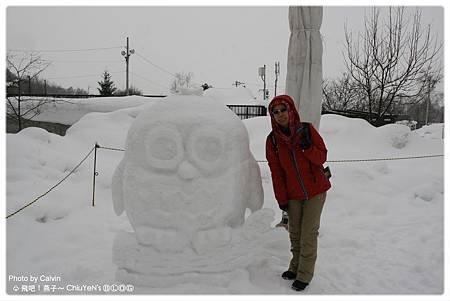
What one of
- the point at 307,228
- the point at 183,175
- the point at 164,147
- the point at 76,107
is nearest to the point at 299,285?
the point at 307,228

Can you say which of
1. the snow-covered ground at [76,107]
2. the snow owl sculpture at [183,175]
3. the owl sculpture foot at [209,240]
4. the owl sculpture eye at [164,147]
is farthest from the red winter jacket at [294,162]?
the snow-covered ground at [76,107]

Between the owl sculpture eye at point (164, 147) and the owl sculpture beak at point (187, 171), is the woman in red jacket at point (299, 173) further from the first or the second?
the owl sculpture eye at point (164, 147)

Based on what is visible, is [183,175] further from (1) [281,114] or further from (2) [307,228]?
(2) [307,228]

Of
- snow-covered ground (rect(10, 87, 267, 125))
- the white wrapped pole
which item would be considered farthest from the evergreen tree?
the white wrapped pole

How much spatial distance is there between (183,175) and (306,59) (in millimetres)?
2437

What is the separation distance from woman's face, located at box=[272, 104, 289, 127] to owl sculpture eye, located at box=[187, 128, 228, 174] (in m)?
0.45

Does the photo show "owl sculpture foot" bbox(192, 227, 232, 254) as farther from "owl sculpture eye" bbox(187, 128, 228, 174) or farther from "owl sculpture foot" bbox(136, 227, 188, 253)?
"owl sculpture eye" bbox(187, 128, 228, 174)

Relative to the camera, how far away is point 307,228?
9.54 feet

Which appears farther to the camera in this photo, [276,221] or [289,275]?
[276,221]

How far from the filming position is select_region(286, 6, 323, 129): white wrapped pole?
4.29m

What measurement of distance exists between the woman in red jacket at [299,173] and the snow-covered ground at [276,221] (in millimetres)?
181

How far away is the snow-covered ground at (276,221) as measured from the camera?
304 cm

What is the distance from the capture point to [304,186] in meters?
2.86

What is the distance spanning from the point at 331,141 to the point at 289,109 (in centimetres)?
529
